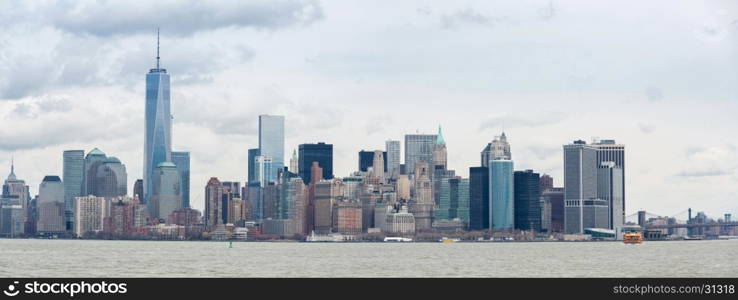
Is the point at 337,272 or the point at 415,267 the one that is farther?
the point at 415,267

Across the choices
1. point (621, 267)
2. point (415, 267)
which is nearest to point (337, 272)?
point (415, 267)
